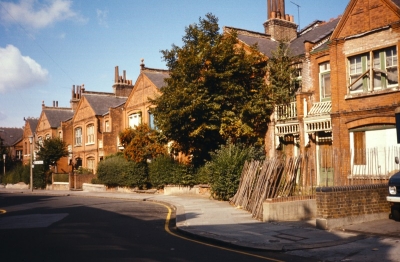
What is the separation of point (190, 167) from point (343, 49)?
11.4 meters

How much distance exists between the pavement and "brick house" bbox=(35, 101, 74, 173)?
142 feet

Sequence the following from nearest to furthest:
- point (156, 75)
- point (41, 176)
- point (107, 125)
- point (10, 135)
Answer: point (156, 75)
point (107, 125)
point (41, 176)
point (10, 135)

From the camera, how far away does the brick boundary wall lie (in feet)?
39.1

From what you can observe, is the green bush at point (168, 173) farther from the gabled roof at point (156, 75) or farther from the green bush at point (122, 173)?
the gabled roof at point (156, 75)

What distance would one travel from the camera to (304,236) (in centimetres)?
1114

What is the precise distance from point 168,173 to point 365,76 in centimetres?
1416

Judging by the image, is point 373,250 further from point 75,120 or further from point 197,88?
point 75,120

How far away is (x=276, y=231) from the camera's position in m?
12.1

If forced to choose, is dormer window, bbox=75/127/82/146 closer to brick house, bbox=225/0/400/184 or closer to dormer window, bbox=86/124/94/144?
dormer window, bbox=86/124/94/144

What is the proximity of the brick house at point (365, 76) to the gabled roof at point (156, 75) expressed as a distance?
19.0 m

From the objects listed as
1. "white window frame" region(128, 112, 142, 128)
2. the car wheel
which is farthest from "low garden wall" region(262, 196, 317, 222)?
"white window frame" region(128, 112, 142, 128)

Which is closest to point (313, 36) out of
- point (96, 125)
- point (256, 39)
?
point (256, 39)

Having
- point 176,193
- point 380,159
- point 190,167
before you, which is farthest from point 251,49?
point 380,159

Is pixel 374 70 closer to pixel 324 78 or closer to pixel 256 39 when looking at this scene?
pixel 324 78
